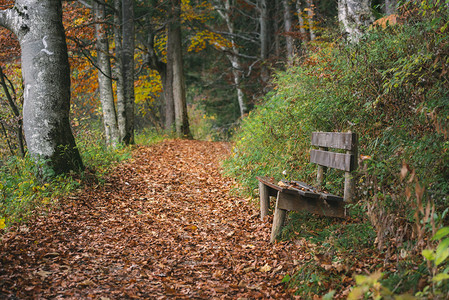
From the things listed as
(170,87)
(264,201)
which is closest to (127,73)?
(170,87)

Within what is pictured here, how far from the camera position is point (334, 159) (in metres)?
4.51

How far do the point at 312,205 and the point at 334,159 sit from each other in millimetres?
697

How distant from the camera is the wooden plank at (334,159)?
13.6ft

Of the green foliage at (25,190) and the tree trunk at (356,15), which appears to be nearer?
the green foliage at (25,190)

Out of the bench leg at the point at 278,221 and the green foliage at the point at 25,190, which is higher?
the green foliage at the point at 25,190

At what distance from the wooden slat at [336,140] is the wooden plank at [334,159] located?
109 mm

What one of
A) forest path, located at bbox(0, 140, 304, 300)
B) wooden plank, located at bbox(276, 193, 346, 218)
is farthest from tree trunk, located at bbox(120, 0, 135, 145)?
wooden plank, located at bbox(276, 193, 346, 218)

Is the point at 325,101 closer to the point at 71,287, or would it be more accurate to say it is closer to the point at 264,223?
the point at 264,223

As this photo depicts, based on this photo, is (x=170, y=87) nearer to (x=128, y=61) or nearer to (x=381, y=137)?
(x=128, y=61)

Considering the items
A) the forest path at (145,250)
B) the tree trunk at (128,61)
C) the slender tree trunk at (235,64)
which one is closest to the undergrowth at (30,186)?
the forest path at (145,250)

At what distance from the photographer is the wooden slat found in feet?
13.6

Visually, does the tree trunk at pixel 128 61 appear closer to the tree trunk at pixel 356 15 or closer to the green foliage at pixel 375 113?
the green foliage at pixel 375 113

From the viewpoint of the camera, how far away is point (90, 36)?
514 inches

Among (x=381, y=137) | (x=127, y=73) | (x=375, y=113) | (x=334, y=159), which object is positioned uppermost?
→ (x=127, y=73)
